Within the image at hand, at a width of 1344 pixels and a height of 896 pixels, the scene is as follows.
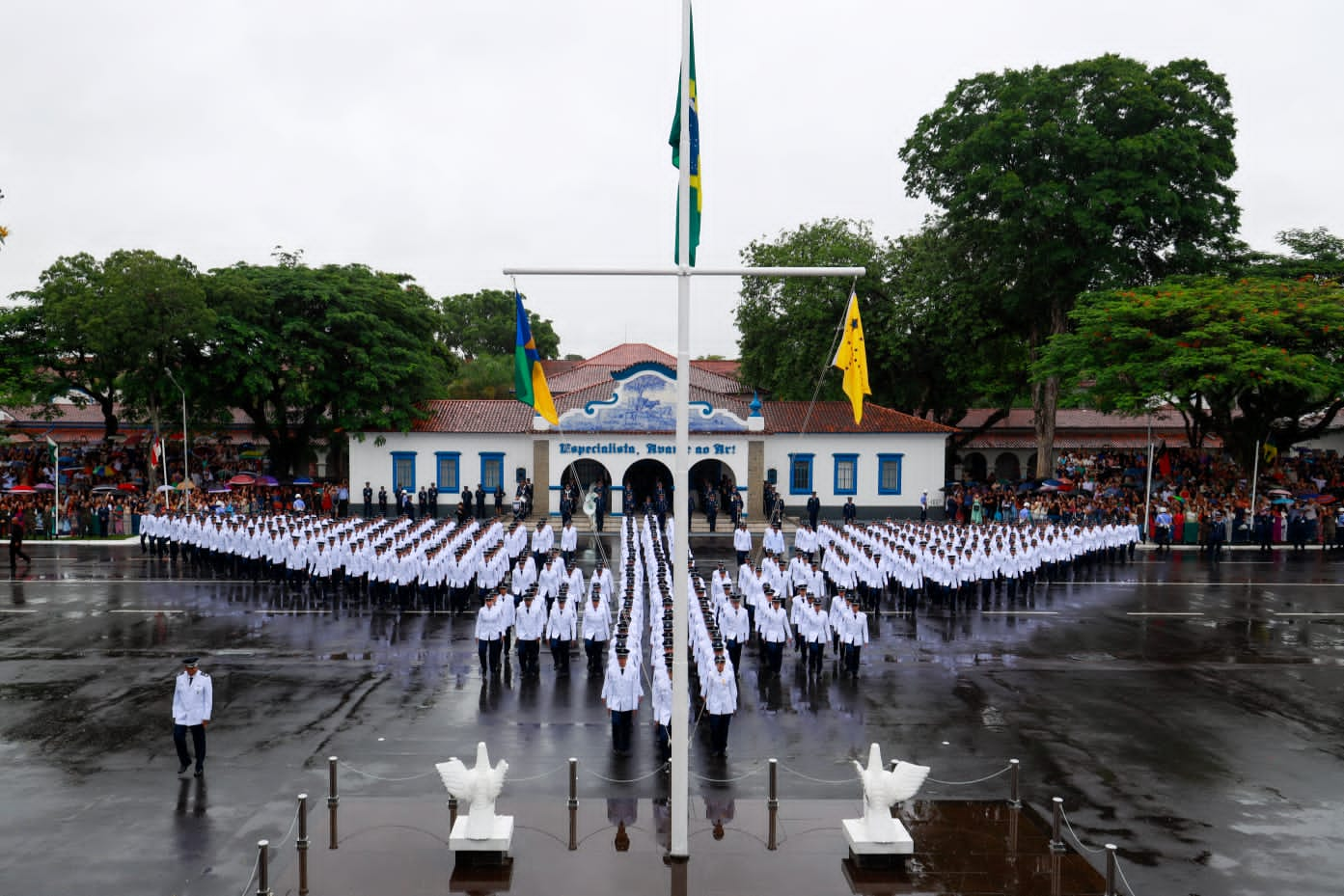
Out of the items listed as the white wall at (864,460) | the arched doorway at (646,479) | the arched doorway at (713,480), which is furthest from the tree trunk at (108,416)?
the white wall at (864,460)

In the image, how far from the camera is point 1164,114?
34094 mm

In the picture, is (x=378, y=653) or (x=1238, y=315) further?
(x=1238, y=315)

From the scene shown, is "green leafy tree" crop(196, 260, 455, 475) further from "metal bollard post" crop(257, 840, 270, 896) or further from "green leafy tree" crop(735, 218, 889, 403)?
"metal bollard post" crop(257, 840, 270, 896)

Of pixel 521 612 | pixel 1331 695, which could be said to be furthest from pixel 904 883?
pixel 1331 695

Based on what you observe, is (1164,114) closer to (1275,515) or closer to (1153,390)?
(1153,390)

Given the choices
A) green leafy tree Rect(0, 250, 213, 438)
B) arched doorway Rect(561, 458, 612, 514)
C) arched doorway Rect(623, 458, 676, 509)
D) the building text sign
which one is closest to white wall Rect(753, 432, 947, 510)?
the building text sign

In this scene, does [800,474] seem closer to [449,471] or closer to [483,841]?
[449,471]

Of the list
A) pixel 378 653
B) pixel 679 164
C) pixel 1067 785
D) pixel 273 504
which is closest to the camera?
pixel 679 164

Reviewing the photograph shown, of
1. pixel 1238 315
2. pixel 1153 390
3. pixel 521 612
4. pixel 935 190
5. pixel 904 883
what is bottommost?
pixel 904 883

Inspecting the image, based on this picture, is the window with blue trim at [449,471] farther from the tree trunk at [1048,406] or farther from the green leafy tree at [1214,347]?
the tree trunk at [1048,406]

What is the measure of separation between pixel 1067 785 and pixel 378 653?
10.3 metres

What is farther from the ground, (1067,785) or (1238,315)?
(1238,315)

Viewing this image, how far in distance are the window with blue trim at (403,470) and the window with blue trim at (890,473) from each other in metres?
17.1

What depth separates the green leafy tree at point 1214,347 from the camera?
2892cm
